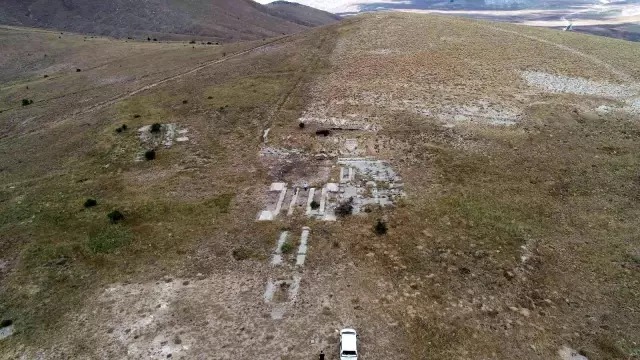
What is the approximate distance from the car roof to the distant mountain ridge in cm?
14025

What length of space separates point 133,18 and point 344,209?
492 feet

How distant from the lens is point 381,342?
22.3m

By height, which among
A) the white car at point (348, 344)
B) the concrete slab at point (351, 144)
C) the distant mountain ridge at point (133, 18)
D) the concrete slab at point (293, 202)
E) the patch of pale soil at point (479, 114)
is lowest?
the white car at point (348, 344)

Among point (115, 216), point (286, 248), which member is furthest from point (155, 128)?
point (286, 248)

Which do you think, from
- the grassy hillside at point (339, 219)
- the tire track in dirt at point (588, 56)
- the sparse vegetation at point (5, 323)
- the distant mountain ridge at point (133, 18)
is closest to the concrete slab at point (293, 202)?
the grassy hillside at point (339, 219)

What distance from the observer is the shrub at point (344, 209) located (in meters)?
32.8

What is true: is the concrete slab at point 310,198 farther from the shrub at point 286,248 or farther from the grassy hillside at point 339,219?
the shrub at point 286,248

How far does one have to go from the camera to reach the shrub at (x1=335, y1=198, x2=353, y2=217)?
108 feet

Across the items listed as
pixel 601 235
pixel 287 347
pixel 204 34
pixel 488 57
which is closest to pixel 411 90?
pixel 488 57

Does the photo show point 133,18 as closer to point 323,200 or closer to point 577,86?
point 577,86

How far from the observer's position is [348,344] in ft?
70.1

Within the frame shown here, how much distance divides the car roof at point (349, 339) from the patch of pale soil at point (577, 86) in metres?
46.6

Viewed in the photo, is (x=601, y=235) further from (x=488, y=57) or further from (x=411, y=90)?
(x=488, y=57)

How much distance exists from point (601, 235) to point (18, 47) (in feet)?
379
